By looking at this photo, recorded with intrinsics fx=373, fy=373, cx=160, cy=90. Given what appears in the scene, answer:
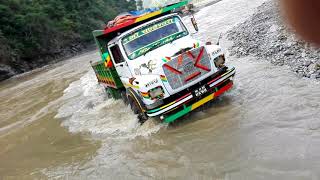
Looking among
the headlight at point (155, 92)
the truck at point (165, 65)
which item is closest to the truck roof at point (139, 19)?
the truck at point (165, 65)

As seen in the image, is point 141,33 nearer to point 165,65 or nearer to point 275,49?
point 165,65

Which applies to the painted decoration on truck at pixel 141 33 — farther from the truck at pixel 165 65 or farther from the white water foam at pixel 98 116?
the white water foam at pixel 98 116

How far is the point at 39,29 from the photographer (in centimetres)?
4162

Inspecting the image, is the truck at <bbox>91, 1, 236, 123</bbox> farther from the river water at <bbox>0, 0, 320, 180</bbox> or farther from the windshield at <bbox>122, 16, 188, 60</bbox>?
the river water at <bbox>0, 0, 320, 180</bbox>

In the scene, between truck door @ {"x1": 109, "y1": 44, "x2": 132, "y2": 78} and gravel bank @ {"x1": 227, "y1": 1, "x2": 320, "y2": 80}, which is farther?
truck door @ {"x1": 109, "y1": 44, "x2": 132, "y2": 78}

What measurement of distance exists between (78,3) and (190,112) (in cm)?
5571

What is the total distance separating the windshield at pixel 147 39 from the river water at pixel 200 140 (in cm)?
163

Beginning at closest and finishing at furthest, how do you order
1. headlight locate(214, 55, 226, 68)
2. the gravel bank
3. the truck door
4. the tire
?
headlight locate(214, 55, 226, 68) < the gravel bank < the truck door < the tire

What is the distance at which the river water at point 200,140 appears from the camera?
513 cm

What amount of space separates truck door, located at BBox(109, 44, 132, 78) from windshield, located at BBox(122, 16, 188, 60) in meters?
0.31

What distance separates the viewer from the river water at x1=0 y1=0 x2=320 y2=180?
16.8 ft

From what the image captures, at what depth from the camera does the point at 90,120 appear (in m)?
10.4

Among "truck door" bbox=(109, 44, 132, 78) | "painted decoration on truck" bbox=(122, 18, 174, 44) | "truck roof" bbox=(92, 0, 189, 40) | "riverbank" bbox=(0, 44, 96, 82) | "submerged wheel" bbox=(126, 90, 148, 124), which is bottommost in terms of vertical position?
"riverbank" bbox=(0, 44, 96, 82)

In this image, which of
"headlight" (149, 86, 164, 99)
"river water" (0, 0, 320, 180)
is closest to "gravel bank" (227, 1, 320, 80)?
"river water" (0, 0, 320, 180)
